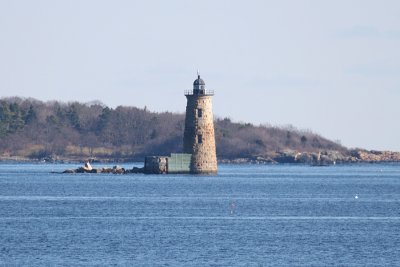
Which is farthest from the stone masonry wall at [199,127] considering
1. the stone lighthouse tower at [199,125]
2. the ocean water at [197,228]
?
the ocean water at [197,228]

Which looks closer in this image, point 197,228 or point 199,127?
point 197,228

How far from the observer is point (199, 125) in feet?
404

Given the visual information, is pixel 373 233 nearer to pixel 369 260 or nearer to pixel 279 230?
pixel 279 230

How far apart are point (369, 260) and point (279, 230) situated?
13668 mm

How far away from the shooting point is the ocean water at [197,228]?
54719 mm

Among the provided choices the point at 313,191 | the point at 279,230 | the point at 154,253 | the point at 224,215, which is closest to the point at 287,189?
the point at 313,191

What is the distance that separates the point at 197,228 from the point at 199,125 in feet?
181

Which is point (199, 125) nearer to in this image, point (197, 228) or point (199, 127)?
point (199, 127)

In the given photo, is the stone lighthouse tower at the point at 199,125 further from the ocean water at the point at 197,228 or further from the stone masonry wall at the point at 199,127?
the ocean water at the point at 197,228

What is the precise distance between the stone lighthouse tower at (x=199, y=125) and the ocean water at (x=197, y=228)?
1236 cm

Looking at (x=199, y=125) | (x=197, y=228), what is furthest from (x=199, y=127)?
(x=197, y=228)

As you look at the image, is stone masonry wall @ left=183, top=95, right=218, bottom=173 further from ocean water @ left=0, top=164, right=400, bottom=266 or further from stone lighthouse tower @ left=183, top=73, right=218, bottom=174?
ocean water @ left=0, top=164, right=400, bottom=266

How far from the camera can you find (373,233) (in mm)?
66375

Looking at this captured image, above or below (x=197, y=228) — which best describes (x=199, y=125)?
above
